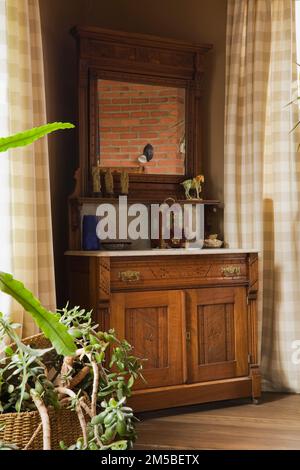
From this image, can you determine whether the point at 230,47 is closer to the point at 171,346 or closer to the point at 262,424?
the point at 171,346

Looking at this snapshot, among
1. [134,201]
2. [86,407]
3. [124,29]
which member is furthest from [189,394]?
[124,29]

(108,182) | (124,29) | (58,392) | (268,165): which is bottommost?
(58,392)

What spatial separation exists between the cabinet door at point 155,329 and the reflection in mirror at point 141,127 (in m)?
0.89

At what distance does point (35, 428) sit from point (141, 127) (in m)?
2.13

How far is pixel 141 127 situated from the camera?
12.8 ft

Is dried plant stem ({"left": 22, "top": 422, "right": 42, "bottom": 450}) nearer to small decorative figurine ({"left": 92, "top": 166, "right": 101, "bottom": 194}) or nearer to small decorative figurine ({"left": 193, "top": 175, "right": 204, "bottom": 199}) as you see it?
small decorative figurine ({"left": 92, "top": 166, "right": 101, "bottom": 194})

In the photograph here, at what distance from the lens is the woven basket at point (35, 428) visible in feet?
7.14

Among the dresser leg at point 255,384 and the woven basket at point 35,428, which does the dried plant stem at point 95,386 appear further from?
the dresser leg at point 255,384

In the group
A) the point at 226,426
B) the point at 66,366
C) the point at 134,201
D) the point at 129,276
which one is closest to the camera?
the point at 66,366

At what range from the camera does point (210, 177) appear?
416 centimetres

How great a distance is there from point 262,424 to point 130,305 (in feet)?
2.85

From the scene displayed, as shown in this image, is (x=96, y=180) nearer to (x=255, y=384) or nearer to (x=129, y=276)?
(x=129, y=276)

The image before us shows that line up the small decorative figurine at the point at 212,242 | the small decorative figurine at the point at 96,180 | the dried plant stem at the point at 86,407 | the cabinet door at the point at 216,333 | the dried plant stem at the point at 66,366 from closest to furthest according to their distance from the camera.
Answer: the dried plant stem at the point at 86,407, the dried plant stem at the point at 66,366, the cabinet door at the point at 216,333, the small decorative figurine at the point at 96,180, the small decorative figurine at the point at 212,242

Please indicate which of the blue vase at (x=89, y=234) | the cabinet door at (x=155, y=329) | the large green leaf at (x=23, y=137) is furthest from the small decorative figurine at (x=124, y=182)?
the large green leaf at (x=23, y=137)
